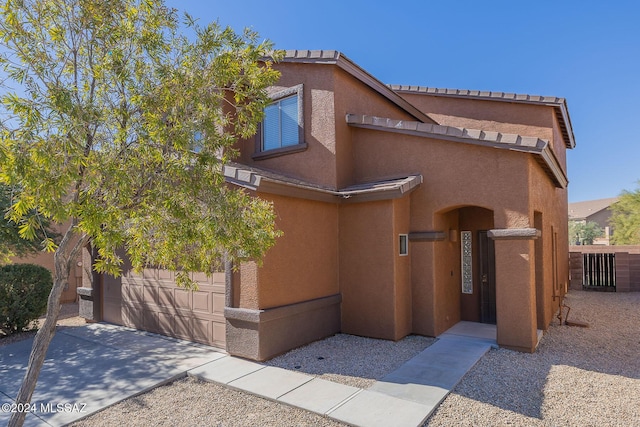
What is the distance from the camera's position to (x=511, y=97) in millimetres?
13945

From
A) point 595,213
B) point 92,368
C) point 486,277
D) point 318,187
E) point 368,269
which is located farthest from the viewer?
point 595,213

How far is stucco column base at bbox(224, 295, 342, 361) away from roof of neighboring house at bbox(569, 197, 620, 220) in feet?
218

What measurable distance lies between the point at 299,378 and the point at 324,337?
2.45 metres

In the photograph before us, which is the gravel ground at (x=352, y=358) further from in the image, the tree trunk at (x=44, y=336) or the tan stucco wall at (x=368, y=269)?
the tree trunk at (x=44, y=336)

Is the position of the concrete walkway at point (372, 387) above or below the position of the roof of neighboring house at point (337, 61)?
below

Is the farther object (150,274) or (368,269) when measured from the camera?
(150,274)

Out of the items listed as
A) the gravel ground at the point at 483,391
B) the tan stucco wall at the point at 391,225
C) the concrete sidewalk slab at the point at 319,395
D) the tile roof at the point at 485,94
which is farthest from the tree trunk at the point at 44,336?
the tile roof at the point at 485,94

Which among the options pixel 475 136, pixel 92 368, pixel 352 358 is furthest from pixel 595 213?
pixel 92 368

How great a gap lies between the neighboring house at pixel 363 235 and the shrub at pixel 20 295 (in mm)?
1300

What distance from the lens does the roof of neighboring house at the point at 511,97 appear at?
44.2ft

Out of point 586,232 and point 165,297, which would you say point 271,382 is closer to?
point 165,297

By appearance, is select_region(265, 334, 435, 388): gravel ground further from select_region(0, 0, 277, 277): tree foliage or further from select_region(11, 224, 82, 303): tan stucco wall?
select_region(11, 224, 82, 303): tan stucco wall

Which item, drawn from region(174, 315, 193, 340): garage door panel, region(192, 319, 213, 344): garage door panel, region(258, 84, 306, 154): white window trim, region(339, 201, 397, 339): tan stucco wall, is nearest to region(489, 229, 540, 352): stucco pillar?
region(339, 201, 397, 339): tan stucco wall

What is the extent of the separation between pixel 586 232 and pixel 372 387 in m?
62.3
